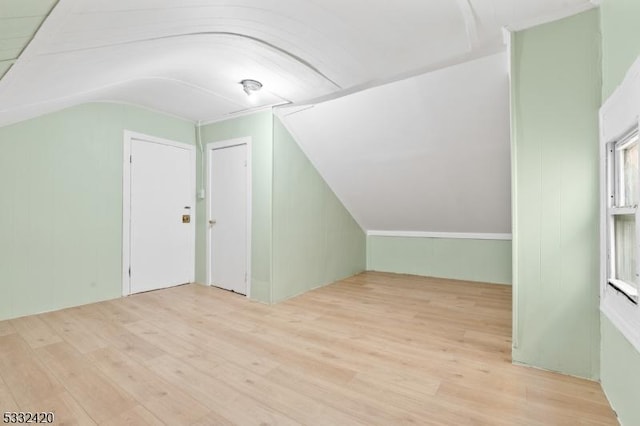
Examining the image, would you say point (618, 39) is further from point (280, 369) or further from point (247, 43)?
point (280, 369)

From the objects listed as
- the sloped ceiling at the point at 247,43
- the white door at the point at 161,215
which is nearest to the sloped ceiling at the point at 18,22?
the sloped ceiling at the point at 247,43

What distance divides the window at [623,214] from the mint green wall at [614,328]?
276mm

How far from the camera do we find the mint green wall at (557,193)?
1871mm

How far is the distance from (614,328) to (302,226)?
3023mm

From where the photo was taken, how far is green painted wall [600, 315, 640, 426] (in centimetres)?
135

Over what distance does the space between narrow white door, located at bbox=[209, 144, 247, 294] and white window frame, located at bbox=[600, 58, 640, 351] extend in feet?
11.0

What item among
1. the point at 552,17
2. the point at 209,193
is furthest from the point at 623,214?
the point at 209,193

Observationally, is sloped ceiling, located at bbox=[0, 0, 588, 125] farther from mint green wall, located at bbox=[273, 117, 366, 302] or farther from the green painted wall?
the green painted wall

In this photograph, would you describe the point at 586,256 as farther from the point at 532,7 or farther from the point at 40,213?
the point at 40,213

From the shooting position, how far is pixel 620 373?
1527 millimetres

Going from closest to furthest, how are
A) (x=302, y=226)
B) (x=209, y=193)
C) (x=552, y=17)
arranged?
1. (x=552, y=17)
2. (x=302, y=226)
3. (x=209, y=193)

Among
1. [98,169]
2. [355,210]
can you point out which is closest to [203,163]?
[98,169]

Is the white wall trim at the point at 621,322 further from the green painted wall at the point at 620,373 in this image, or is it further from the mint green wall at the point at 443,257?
the mint green wall at the point at 443,257

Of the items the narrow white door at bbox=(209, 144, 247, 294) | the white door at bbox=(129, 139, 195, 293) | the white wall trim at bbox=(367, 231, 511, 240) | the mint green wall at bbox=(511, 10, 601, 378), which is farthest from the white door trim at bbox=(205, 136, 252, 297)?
the mint green wall at bbox=(511, 10, 601, 378)
